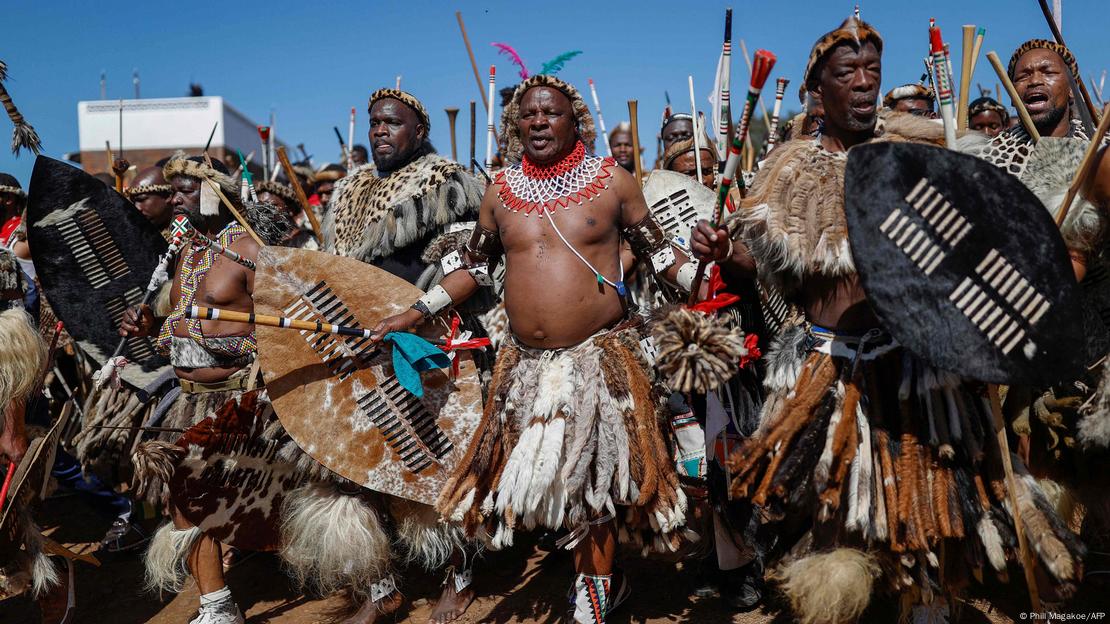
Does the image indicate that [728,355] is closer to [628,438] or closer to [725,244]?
[725,244]

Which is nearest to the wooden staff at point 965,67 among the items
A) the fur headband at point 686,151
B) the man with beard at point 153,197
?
the fur headband at point 686,151

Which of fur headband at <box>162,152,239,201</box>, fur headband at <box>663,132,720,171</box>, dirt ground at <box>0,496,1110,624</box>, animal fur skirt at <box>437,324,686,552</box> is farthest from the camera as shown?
fur headband at <box>663,132,720,171</box>

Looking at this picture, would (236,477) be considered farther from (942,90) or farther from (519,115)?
(942,90)

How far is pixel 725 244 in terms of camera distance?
2.79 meters

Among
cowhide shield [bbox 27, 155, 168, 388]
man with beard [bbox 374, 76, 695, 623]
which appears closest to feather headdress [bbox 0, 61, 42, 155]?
cowhide shield [bbox 27, 155, 168, 388]

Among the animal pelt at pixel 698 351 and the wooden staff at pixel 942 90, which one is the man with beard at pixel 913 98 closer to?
the wooden staff at pixel 942 90

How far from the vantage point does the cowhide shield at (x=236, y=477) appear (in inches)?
153

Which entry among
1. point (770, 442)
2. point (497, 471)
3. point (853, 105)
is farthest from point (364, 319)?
point (853, 105)

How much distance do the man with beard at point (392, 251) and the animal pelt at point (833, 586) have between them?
66.5 inches

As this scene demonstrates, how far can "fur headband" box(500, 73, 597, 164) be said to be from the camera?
3625 mm

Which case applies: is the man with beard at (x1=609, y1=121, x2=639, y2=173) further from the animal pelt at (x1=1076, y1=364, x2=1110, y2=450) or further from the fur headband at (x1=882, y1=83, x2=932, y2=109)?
the animal pelt at (x1=1076, y1=364, x2=1110, y2=450)

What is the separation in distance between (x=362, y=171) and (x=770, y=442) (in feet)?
9.26

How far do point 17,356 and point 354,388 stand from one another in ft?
5.61

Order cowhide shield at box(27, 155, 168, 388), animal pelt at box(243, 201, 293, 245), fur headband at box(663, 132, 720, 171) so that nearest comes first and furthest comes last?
animal pelt at box(243, 201, 293, 245) < cowhide shield at box(27, 155, 168, 388) < fur headband at box(663, 132, 720, 171)
